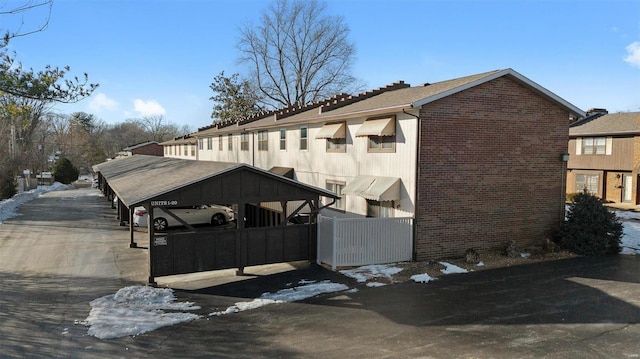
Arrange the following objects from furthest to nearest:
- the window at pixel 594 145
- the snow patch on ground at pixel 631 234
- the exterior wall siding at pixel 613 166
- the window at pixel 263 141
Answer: the window at pixel 594 145
the exterior wall siding at pixel 613 166
the window at pixel 263 141
the snow patch on ground at pixel 631 234

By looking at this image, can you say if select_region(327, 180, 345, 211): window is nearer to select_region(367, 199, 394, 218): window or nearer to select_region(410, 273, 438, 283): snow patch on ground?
select_region(367, 199, 394, 218): window

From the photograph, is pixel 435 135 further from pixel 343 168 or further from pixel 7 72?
pixel 7 72

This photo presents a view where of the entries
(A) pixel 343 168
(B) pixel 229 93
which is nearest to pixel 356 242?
(A) pixel 343 168

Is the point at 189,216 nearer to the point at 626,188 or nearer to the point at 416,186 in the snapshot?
the point at 416,186

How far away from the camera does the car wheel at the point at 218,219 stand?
22078 millimetres

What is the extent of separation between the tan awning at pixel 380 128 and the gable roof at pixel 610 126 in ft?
74.0

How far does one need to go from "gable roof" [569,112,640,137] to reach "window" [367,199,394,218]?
22.4m

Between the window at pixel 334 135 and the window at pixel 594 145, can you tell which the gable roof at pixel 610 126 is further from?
the window at pixel 334 135

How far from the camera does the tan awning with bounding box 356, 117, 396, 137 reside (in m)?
14.8

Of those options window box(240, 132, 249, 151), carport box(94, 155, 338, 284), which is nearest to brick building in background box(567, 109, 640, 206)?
window box(240, 132, 249, 151)

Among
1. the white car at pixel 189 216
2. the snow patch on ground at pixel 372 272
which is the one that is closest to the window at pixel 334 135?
the snow patch on ground at pixel 372 272

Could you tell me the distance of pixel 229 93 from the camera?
171 ft

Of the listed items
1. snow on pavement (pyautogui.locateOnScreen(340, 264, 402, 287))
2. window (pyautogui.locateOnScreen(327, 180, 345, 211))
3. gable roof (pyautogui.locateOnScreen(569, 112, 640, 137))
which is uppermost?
gable roof (pyautogui.locateOnScreen(569, 112, 640, 137))

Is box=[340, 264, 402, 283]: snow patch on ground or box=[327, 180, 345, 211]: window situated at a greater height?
box=[327, 180, 345, 211]: window
